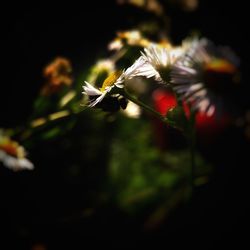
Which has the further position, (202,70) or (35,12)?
(35,12)

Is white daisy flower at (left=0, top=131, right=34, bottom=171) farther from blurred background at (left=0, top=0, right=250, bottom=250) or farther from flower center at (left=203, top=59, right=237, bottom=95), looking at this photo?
flower center at (left=203, top=59, right=237, bottom=95)

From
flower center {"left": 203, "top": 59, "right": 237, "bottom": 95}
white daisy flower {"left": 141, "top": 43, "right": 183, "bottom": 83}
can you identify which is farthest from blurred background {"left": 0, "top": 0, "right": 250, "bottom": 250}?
white daisy flower {"left": 141, "top": 43, "right": 183, "bottom": 83}

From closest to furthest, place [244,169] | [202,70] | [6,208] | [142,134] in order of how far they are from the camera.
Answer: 1. [202,70]
2. [6,208]
3. [244,169]
4. [142,134]

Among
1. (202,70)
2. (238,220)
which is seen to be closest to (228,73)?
(202,70)

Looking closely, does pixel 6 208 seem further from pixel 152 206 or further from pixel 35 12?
pixel 35 12

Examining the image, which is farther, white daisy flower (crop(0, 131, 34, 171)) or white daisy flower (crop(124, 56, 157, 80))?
white daisy flower (crop(0, 131, 34, 171))
